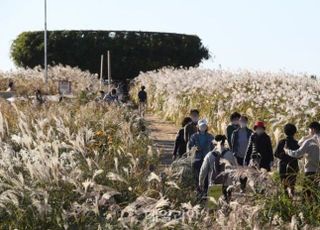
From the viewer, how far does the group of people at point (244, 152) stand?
360 inches

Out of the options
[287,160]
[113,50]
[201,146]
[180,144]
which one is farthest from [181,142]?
[113,50]

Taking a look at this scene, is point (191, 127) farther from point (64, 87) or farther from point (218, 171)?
point (64, 87)

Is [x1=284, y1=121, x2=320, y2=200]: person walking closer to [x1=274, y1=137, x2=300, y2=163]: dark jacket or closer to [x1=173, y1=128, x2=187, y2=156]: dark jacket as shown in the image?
[x1=274, y1=137, x2=300, y2=163]: dark jacket

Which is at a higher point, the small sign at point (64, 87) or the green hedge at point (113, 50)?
the green hedge at point (113, 50)

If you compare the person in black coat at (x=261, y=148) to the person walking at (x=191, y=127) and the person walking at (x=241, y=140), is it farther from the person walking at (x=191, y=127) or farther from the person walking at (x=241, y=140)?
the person walking at (x=191, y=127)

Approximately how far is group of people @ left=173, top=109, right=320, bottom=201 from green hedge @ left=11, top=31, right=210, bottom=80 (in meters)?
33.2

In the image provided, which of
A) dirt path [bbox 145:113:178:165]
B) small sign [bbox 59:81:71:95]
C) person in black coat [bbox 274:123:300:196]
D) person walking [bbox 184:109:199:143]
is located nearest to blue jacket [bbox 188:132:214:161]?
person in black coat [bbox 274:123:300:196]

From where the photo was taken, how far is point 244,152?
11.2 metres

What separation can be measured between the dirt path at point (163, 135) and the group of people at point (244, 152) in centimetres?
335

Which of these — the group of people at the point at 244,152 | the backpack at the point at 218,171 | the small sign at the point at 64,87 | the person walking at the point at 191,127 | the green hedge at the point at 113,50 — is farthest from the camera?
the green hedge at the point at 113,50

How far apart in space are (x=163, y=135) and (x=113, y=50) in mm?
25595

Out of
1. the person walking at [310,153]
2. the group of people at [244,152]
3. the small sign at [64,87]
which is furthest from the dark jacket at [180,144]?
the small sign at [64,87]

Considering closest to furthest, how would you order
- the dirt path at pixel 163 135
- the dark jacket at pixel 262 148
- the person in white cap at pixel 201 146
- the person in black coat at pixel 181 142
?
the person in white cap at pixel 201 146
the dark jacket at pixel 262 148
the person in black coat at pixel 181 142
the dirt path at pixel 163 135

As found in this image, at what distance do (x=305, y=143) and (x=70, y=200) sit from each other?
11.4 feet
